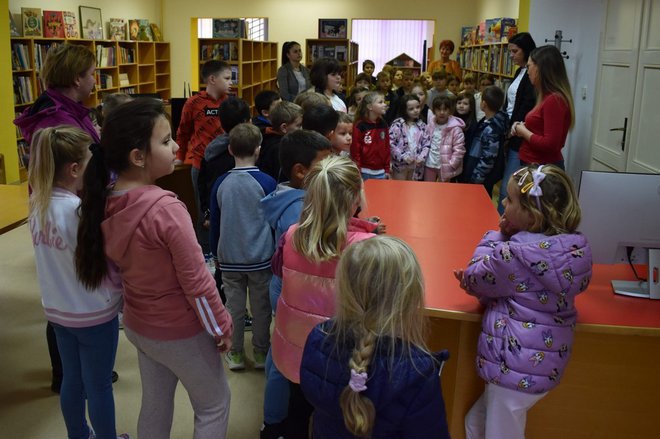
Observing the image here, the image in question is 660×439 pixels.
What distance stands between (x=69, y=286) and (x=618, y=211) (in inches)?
65.2

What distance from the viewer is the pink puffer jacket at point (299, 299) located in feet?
5.68

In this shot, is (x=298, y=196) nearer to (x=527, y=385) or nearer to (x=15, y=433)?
(x=527, y=385)

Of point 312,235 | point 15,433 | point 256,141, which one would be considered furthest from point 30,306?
point 312,235

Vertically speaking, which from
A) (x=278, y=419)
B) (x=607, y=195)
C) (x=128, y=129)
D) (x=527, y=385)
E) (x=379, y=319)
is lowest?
(x=278, y=419)

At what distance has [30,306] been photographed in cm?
357

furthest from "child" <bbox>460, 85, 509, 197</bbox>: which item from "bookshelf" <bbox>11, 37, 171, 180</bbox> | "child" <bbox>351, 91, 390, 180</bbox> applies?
"bookshelf" <bbox>11, 37, 171, 180</bbox>

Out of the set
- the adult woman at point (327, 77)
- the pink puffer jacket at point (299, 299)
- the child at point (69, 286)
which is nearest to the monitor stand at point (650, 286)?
the pink puffer jacket at point (299, 299)

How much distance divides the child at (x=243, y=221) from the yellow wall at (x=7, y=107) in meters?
5.16

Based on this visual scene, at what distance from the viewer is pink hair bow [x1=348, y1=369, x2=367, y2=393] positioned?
1.16 metres

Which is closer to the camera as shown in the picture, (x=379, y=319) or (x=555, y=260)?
(x=379, y=319)

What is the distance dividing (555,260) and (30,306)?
119 inches

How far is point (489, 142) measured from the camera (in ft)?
14.3

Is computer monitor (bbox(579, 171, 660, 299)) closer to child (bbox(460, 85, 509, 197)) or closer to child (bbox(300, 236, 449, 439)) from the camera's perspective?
child (bbox(300, 236, 449, 439))

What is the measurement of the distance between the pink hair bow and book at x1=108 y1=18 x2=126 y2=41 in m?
9.83
